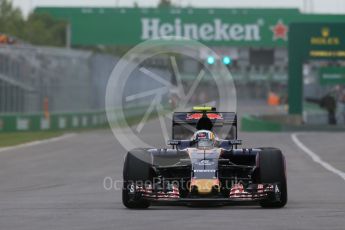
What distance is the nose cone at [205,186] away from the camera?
13602 mm

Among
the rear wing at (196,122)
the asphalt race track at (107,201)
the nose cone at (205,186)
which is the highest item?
the rear wing at (196,122)

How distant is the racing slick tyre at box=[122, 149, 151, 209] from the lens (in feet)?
45.6

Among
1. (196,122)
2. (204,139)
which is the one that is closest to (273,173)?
(204,139)

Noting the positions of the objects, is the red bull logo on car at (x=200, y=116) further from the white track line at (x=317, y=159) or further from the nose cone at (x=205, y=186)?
the white track line at (x=317, y=159)

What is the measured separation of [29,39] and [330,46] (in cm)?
6867

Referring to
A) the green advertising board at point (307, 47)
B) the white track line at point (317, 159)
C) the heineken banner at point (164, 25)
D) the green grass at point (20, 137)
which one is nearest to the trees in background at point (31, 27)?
the heineken banner at point (164, 25)

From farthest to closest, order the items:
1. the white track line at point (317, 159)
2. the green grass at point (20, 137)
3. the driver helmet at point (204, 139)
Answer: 1. the green grass at point (20, 137)
2. the white track line at point (317, 159)
3. the driver helmet at point (204, 139)

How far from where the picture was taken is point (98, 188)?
1809 centimetres

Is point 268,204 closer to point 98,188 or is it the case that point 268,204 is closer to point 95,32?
point 98,188

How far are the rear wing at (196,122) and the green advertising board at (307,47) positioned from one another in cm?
3223

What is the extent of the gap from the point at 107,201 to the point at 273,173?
2.46 meters

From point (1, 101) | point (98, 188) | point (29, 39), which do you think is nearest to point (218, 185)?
point (98, 188)

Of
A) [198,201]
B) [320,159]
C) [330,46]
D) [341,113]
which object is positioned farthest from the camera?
[341,113]

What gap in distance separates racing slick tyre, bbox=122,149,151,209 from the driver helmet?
739 millimetres
